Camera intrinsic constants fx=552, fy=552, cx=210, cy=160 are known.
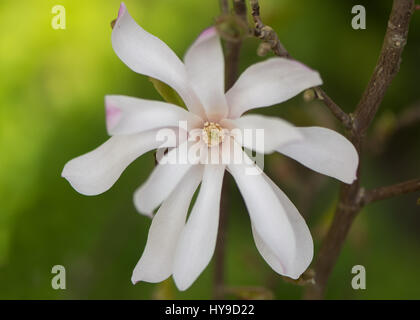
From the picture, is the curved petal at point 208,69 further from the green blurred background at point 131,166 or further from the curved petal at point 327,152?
the green blurred background at point 131,166

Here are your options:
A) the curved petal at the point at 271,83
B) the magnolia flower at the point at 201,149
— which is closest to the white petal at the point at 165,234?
the magnolia flower at the point at 201,149

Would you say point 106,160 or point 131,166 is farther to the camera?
point 131,166

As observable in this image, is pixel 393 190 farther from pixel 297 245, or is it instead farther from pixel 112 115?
pixel 112 115

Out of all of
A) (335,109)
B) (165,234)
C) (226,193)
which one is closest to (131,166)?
(226,193)

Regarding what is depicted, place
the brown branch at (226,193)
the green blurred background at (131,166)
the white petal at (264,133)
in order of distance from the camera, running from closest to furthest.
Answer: the white petal at (264,133), the brown branch at (226,193), the green blurred background at (131,166)
